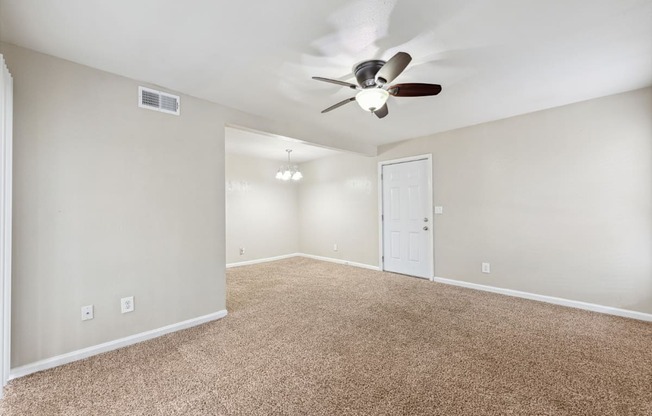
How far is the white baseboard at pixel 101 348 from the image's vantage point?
1.97 metres

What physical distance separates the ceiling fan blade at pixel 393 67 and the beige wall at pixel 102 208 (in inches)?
75.8

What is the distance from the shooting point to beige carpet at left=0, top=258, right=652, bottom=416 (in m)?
1.65

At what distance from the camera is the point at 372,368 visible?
202cm

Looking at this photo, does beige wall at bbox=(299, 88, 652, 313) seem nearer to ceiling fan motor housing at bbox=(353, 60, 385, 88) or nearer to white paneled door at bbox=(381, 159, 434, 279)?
white paneled door at bbox=(381, 159, 434, 279)

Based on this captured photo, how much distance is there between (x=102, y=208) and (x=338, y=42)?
7.56 feet

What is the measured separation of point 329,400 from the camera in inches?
66.6

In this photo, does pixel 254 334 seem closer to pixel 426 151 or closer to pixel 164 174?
pixel 164 174

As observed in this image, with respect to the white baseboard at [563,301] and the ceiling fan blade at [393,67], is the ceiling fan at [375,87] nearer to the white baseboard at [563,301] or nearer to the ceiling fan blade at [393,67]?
the ceiling fan blade at [393,67]

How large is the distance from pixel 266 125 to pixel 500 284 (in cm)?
375

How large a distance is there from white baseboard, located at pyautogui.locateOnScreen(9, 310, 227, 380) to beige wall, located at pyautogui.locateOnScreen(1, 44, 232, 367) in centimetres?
4

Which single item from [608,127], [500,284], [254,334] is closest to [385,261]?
[500,284]

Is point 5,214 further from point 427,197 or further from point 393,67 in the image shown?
point 427,197

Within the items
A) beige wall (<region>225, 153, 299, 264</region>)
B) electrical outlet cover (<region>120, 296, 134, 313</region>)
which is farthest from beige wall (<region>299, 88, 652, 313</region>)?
electrical outlet cover (<region>120, 296, 134, 313</region>)

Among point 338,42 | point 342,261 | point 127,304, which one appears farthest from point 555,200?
point 127,304
